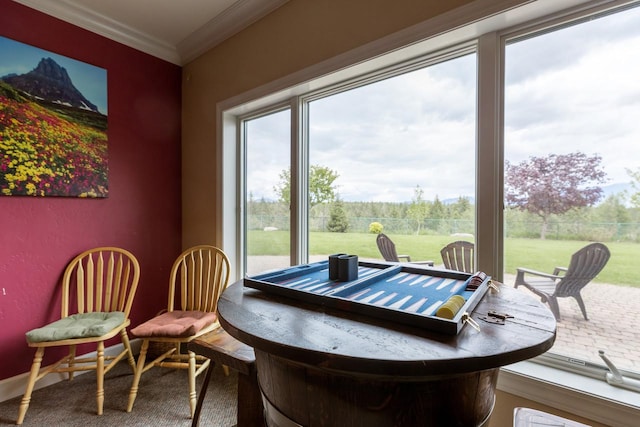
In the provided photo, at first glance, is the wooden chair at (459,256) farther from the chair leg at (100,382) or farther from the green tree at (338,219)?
the chair leg at (100,382)

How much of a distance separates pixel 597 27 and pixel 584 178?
1.99 feet

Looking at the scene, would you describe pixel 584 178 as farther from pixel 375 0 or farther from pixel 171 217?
pixel 171 217

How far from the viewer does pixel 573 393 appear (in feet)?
3.67

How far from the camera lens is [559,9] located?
122 centimetres

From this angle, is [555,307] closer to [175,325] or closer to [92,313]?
[175,325]

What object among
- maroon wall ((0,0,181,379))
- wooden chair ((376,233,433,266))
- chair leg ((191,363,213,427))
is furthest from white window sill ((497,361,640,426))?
maroon wall ((0,0,181,379))

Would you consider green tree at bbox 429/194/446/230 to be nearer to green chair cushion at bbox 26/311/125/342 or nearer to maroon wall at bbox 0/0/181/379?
green chair cushion at bbox 26/311/125/342

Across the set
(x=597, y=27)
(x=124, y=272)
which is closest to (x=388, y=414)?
(x=597, y=27)

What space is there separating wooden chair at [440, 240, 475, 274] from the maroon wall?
2513 mm

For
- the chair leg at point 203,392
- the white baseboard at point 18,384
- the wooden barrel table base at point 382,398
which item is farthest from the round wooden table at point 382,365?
the white baseboard at point 18,384

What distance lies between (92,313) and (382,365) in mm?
Result: 2433

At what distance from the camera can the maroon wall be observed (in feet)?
6.67

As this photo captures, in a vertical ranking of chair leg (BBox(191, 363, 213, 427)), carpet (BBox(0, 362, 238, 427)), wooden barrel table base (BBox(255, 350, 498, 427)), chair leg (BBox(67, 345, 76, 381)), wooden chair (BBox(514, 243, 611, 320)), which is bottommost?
carpet (BBox(0, 362, 238, 427))

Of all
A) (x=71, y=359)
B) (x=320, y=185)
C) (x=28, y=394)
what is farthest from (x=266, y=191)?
(x=28, y=394)
